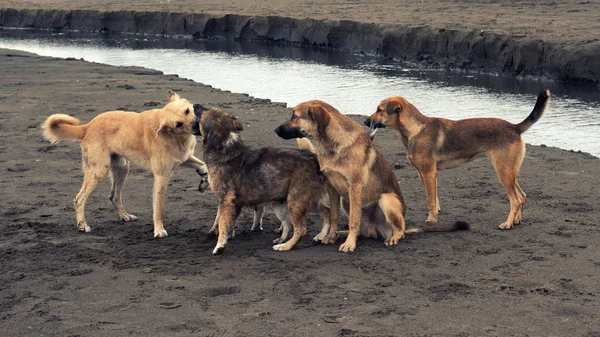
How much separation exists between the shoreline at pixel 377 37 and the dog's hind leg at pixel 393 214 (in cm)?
1504

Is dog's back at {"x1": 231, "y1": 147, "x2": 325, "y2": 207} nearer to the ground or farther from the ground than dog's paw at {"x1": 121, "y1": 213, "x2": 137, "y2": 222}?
farther from the ground

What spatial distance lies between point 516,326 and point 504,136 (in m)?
3.21

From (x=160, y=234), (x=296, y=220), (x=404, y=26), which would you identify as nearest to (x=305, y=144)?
(x=296, y=220)

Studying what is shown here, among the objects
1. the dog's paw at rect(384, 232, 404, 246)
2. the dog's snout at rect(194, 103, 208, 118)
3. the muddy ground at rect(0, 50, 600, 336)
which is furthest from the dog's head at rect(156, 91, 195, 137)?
the dog's paw at rect(384, 232, 404, 246)

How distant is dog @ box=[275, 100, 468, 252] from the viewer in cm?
796

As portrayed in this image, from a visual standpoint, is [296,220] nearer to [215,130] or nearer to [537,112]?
[215,130]

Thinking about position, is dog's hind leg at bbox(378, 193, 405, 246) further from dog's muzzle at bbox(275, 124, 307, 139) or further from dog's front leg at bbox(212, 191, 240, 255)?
dog's front leg at bbox(212, 191, 240, 255)

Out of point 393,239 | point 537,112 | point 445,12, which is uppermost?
point 445,12

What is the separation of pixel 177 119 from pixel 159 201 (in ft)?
2.86

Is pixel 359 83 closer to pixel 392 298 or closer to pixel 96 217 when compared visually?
pixel 96 217

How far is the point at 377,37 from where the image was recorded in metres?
28.7

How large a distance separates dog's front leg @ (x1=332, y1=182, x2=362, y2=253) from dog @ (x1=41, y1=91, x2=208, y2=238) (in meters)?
1.73

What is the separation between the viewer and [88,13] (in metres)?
39.6

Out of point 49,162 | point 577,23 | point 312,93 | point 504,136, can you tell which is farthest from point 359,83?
point 504,136
